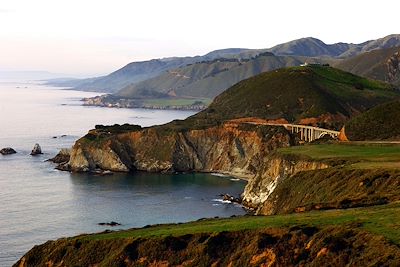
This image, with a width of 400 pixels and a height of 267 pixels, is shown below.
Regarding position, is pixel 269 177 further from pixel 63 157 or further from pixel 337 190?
pixel 63 157

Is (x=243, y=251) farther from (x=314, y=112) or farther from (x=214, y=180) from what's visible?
(x=314, y=112)

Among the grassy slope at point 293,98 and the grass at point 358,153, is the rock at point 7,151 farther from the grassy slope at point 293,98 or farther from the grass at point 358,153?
the grass at point 358,153

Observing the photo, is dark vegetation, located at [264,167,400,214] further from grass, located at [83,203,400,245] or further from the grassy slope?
the grassy slope

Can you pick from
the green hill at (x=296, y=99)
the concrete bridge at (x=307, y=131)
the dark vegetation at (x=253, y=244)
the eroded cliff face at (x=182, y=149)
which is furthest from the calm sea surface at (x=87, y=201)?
the green hill at (x=296, y=99)

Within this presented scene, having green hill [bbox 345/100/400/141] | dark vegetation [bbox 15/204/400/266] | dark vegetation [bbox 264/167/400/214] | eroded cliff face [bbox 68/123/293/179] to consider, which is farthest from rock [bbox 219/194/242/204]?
dark vegetation [bbox 15/204/400/266]

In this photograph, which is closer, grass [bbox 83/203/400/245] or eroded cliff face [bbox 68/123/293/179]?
grass [bbox 83/203/400/245]
